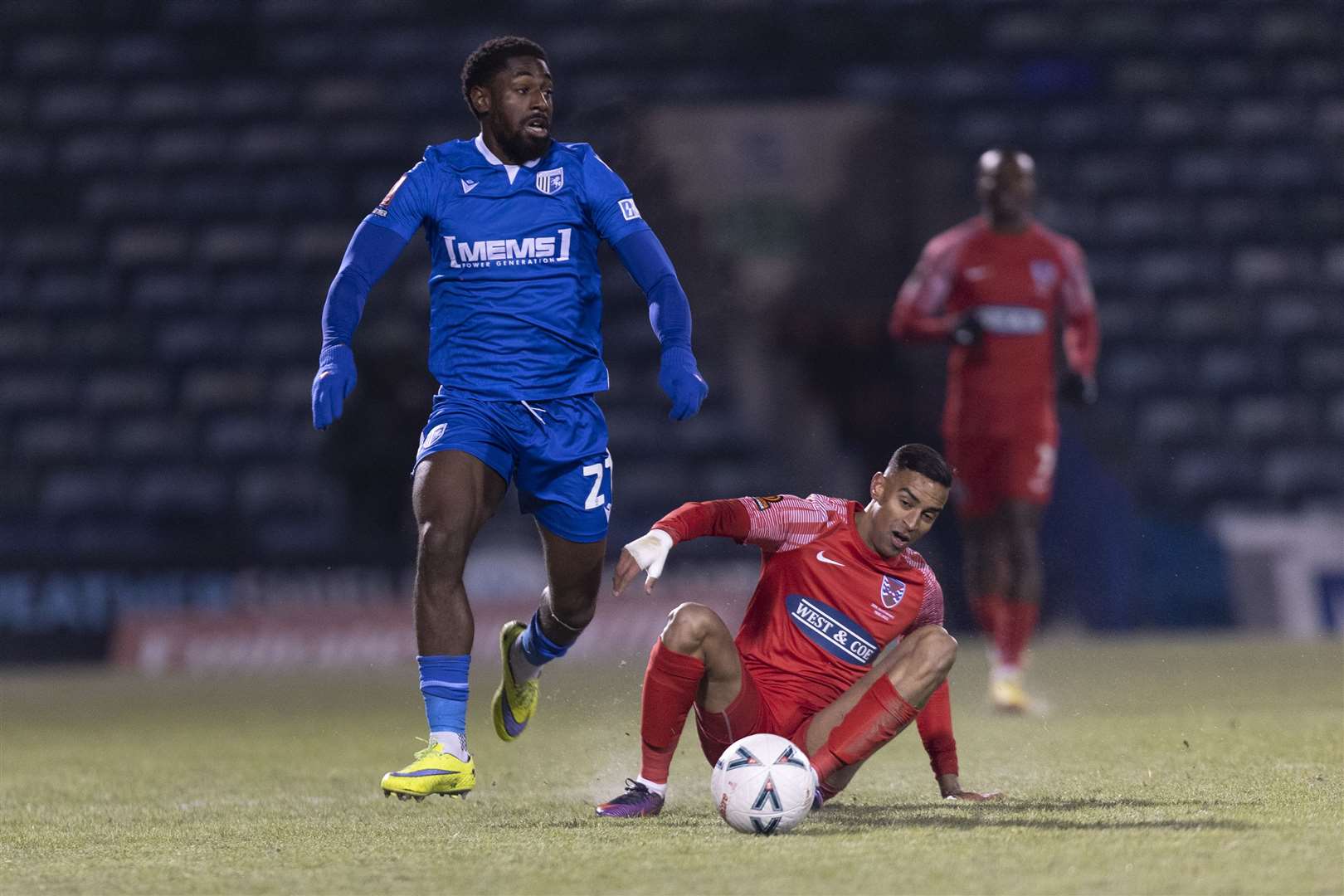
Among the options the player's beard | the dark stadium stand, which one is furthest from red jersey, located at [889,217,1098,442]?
the dark stadium stand

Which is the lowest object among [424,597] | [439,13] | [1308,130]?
[424,597]

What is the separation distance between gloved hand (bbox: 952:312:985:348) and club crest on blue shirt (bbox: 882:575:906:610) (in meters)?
3.31

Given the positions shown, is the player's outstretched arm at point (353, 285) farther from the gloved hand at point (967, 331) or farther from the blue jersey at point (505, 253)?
the gloved hand at point (967, 331)

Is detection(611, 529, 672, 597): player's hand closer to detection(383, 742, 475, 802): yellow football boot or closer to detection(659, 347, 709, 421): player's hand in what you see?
detection(659, 347, 709, 421): player's hand

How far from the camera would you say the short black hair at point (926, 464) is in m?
4.19

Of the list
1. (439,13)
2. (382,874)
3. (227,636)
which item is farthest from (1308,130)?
(382,874)

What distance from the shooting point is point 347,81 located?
15609mm

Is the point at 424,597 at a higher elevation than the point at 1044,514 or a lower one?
higher

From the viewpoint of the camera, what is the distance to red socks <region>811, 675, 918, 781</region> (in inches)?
162

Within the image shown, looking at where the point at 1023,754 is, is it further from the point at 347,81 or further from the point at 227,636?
the point at 347,81

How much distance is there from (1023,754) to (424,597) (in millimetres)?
1984

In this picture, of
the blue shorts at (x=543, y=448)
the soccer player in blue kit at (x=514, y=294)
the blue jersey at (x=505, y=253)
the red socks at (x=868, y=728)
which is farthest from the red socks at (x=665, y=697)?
the blue jersey at (x=505, y=253)

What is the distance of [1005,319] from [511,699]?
3.34 m

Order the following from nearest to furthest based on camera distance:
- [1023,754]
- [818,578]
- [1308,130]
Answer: [818,578], [1023,754], [1308,130]
